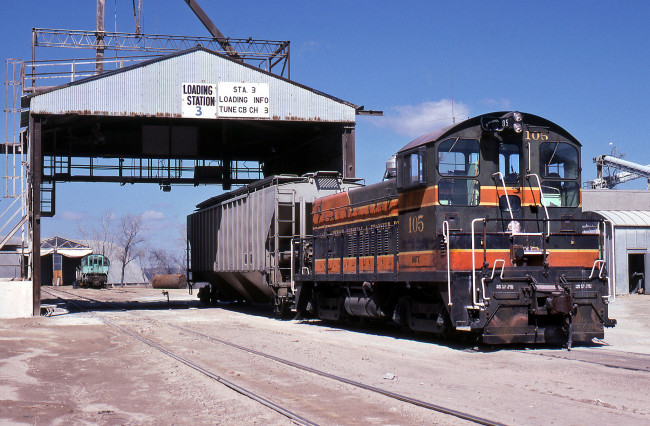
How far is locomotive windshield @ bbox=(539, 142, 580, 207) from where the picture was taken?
544 inches

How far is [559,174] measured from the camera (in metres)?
13.9

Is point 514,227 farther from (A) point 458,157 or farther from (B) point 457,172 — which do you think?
(A) point 458,157

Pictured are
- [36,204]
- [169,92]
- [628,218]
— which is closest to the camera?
[36,204]

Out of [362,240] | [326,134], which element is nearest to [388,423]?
[362,240]

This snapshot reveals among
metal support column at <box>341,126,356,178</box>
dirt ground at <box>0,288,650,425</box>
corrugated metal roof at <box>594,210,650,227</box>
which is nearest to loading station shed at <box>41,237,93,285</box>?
corrugated metal roof at <box>594,210,650,227</box>

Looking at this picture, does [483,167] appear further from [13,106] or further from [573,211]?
[13,106]

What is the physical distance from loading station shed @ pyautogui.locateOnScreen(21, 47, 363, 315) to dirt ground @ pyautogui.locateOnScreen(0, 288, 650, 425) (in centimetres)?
906

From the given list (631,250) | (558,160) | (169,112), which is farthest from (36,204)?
(631,250)

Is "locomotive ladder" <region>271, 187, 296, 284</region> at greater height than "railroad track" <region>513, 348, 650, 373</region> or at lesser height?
greater

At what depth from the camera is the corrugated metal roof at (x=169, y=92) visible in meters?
24.4

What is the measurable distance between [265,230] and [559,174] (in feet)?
33.2

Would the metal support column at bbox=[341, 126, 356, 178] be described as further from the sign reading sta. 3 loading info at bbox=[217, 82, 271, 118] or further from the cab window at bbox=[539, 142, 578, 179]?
the cab window at bbox=[539, 142, 578, 179]

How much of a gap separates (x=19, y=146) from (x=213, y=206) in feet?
24.3

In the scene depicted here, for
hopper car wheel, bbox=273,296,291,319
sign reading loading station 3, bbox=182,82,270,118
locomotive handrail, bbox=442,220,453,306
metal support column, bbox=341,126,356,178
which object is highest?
sign reading loading station 3, bbox=182,82,270,118
